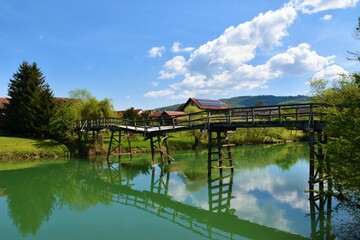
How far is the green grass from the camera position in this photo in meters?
31.1

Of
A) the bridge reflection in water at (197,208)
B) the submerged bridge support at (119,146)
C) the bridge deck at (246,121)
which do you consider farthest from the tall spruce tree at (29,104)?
the bridge reflection in water at (197,208)

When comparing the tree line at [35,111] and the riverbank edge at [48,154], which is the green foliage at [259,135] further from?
the tree line at [35,111]

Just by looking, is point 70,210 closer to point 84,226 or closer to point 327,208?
point 84,226

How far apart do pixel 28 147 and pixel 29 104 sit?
18.5ft

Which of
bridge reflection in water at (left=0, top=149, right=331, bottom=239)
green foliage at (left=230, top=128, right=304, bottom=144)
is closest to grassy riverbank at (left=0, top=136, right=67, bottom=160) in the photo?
bridge reflection in water at (left=0, top=149, right=331, bottom=239)

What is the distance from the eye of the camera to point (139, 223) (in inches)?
484

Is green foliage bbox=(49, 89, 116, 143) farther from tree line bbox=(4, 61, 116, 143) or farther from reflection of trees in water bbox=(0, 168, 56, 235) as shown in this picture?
reflection of trees in water bbox=(0, 168, 56, 235)

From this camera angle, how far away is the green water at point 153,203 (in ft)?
37.1

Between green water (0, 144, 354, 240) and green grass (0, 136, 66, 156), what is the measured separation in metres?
4.69

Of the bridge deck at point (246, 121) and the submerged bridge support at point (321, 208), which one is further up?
the bridge deck at point (246, 121)

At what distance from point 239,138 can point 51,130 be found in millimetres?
26206

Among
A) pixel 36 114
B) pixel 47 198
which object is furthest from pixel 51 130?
pixel 47 198

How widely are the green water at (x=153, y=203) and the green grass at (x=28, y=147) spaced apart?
4.69 m

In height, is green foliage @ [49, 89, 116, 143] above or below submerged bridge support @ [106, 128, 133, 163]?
above
